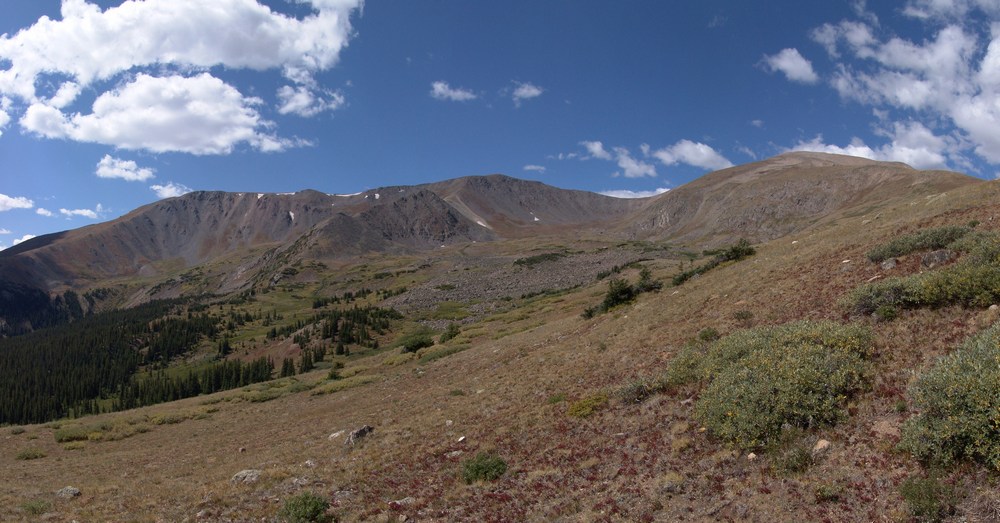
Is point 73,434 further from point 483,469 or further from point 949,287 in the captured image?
point 949,287

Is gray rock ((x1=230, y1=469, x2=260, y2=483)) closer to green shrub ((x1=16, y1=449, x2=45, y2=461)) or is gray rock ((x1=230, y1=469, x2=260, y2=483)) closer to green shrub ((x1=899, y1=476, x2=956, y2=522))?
green shrub ((x1=899, y1=476, x2=956, y2=522))

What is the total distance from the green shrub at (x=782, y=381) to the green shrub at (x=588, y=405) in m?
3.62

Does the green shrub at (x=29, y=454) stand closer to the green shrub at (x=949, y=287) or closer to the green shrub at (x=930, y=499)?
the green shrub at (x=930, y=499)

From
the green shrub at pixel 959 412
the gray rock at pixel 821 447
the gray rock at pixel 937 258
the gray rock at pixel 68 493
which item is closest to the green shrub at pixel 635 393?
the gray rock at pixel 821 447

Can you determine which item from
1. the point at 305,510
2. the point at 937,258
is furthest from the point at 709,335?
the point at 305,510

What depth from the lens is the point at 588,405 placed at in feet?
58.2

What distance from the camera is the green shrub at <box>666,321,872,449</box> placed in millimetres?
11625

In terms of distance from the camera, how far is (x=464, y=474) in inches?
576

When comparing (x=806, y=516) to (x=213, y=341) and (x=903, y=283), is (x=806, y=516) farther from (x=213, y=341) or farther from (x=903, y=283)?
(x=213, y=341)

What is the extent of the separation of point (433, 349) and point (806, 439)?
44.0 meters

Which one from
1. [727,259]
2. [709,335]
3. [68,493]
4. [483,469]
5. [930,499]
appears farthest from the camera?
[727,259]

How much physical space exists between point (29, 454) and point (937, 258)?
4801 cm

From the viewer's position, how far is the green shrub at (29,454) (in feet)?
102

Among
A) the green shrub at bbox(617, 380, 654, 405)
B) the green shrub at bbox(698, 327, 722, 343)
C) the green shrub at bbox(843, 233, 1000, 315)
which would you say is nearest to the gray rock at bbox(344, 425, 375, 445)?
the green shrub at bbox(617, 380, 654, 405)
